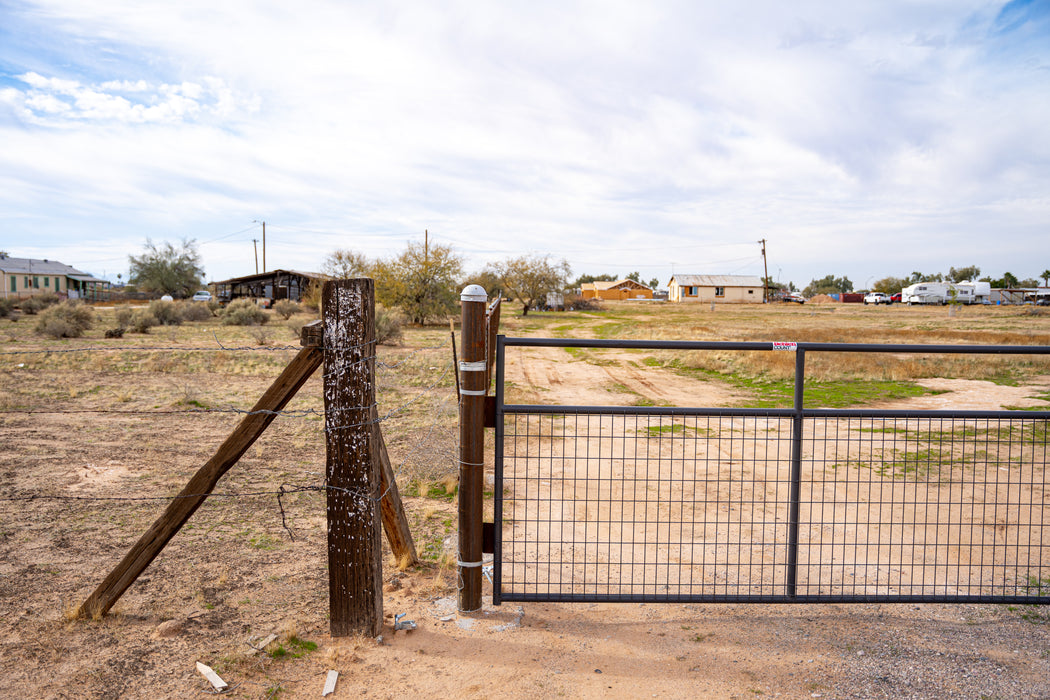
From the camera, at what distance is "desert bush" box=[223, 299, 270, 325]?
35312 millimetres

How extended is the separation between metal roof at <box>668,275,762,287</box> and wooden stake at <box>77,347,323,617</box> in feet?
338

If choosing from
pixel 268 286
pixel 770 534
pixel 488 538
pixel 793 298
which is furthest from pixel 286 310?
pixel 793 298

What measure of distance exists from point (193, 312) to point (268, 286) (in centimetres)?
3172

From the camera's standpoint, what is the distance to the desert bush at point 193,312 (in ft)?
120

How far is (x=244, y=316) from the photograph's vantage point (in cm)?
3569

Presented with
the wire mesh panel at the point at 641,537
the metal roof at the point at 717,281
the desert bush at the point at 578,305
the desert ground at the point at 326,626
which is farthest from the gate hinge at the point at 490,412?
the metal roof at the point at 717,281

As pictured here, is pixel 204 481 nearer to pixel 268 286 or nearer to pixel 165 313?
pixel 165 313

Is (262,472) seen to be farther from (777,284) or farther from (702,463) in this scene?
(777,284)

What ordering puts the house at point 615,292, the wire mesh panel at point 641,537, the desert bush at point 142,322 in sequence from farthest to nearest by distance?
the house at point 615,292, the desert bush at point 142,322, the wire mesh panel at point 641,537

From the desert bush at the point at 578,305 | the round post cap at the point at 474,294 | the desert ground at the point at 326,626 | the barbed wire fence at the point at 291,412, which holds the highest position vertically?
the desert bush at the point at 578,305

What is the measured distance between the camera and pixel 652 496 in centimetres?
703

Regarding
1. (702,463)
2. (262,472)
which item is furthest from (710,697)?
(262,472)

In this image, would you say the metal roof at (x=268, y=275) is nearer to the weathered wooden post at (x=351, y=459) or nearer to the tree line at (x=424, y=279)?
the tree line at (x=424, y=279)

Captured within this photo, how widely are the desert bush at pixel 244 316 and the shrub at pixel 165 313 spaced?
7.63ft
